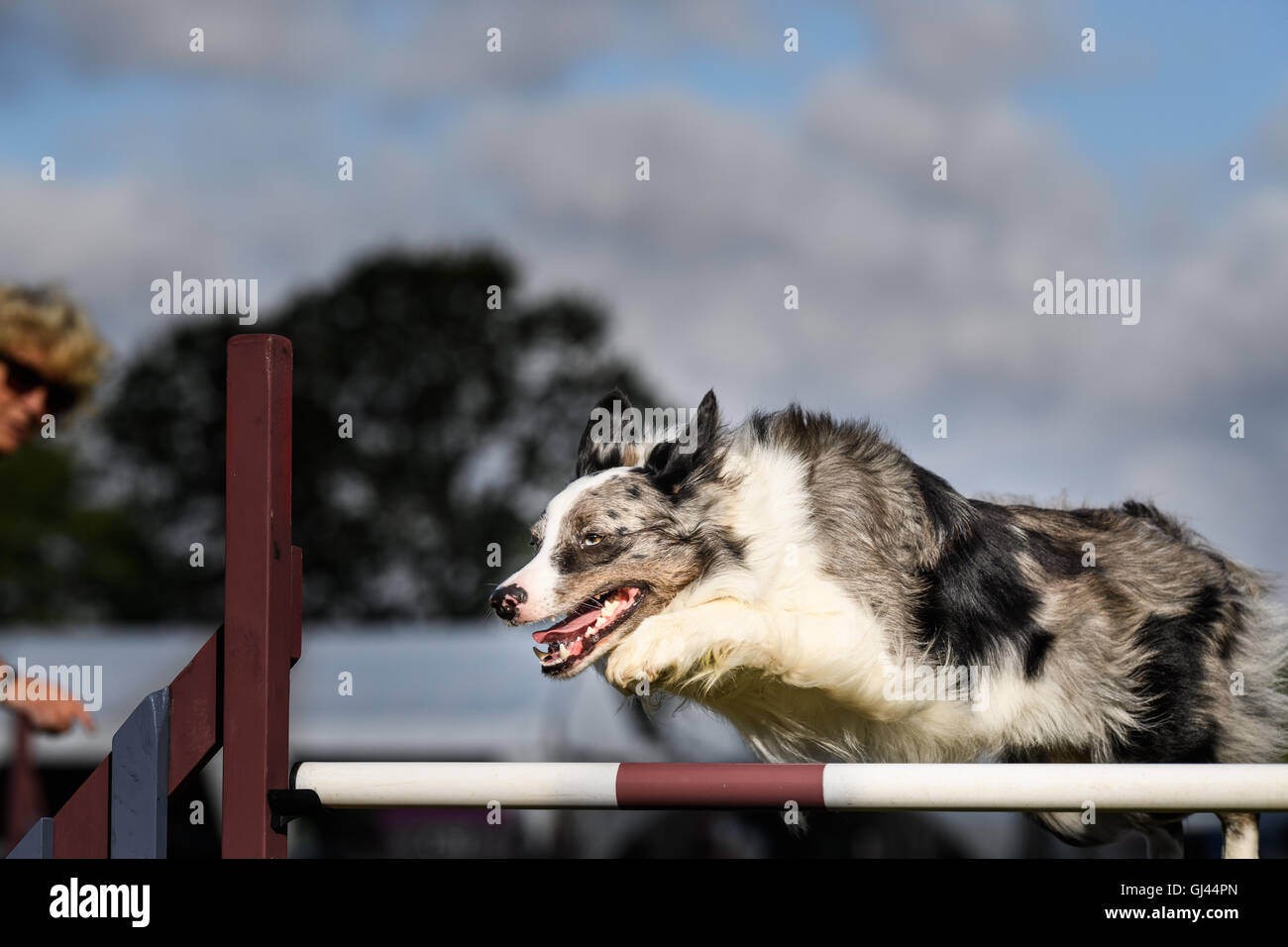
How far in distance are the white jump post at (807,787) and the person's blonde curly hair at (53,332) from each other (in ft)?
5.54

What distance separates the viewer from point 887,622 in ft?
13.1

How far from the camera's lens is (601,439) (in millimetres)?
4676

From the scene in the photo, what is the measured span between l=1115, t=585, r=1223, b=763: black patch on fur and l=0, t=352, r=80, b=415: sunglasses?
341 centimetres

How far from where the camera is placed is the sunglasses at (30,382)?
13.8 feet

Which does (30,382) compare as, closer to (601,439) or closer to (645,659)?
(601,439)

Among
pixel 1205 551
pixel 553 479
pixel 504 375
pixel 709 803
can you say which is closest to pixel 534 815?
pixel 1205 551

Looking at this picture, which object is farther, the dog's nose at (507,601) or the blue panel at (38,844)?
the dog's nose at (507,601)

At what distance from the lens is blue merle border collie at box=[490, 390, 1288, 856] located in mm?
3992

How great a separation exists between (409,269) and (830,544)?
29.0 meters

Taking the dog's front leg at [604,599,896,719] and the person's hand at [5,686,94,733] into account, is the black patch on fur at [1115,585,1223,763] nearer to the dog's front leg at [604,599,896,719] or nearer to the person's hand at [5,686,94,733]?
the dog's front leg at [604,599,896,719]

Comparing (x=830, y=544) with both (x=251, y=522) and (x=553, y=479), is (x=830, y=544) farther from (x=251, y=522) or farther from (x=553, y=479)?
(x=553, y=479)

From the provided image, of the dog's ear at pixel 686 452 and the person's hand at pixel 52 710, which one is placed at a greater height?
the dog's ear at pixel 686 452

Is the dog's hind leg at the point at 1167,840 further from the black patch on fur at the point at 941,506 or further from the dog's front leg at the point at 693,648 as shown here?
the dog's front leg at the point at 693,648

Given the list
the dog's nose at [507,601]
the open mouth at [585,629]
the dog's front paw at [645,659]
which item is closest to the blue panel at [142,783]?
the dog's nose at [507,601]
